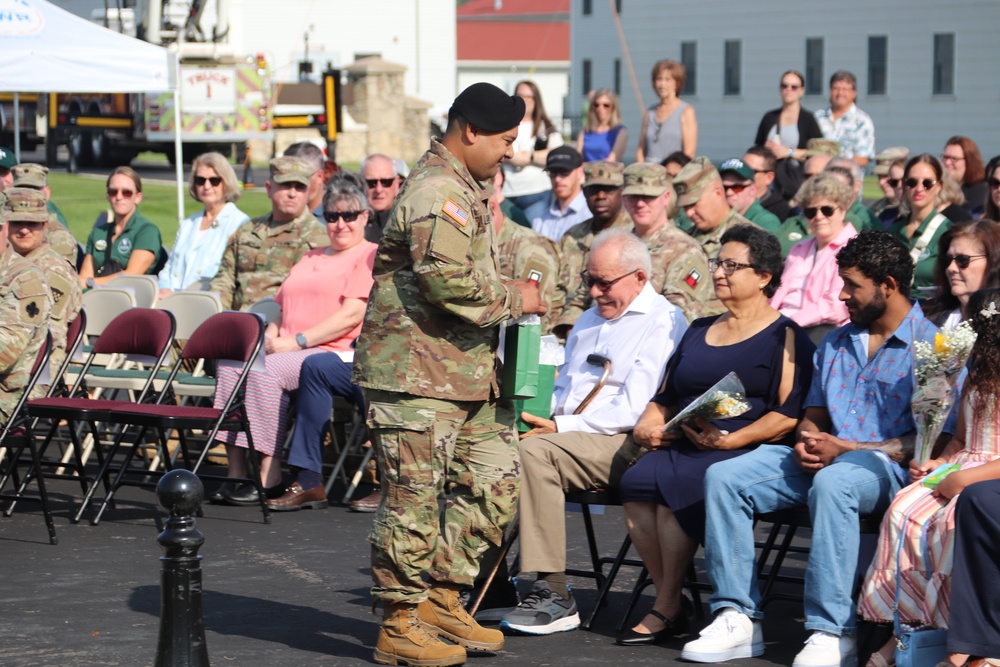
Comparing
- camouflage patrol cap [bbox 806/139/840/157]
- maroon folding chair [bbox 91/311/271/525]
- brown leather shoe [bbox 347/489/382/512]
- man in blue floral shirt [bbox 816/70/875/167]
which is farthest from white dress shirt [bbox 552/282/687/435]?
man in blue floral shirt [bbox 816/70/875/167]

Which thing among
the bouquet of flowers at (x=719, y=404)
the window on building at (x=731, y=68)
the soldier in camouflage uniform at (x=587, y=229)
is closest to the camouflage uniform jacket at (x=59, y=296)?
the soldier in camouflage uniform at (x=587, y=229)

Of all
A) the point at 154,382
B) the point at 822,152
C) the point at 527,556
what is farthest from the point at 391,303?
the point at 822,152

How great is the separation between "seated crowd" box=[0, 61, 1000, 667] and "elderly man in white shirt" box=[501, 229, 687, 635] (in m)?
0.01

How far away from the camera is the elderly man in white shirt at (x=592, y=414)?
5.87m

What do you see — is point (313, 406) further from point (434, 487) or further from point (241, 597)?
point (434, 487)

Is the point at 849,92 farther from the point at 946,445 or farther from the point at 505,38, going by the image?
the point at 505,38

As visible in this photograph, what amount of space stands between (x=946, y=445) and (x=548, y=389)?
5.65 ft

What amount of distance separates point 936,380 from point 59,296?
5098 millimetres

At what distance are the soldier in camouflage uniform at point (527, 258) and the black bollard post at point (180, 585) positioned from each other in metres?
4.43

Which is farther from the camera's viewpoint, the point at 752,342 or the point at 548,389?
A: the point at 548,389

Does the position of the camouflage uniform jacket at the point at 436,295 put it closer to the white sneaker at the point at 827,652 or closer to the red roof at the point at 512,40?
the white sneaker at the point at 827,652

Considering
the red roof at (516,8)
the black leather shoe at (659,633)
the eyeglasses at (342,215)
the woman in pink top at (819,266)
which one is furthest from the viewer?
the red roof at (516,8)

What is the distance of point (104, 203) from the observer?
71.6 ft

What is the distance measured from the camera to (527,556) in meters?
5.86
